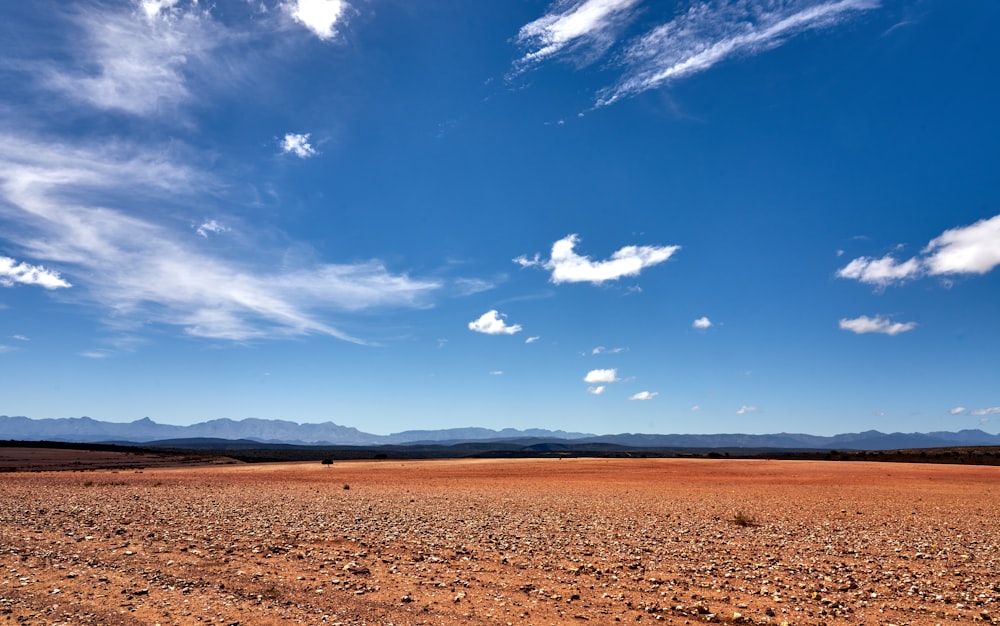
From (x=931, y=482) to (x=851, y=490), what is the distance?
46.1 ft

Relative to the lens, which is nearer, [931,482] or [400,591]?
[400,591]

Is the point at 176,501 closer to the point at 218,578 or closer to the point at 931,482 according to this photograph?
the point at 218,578

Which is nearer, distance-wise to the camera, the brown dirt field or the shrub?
the brown dirt field

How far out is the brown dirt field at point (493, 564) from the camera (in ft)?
34.6

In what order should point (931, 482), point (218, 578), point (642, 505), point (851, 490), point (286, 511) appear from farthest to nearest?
point (931, 482), point (851, 490), point (642, 505), point (286, 511), point (218, 578)

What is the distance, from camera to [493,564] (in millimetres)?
14461

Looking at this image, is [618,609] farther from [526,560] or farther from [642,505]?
[642,505]

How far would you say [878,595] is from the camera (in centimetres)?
1182

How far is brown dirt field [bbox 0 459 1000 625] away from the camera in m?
10.6

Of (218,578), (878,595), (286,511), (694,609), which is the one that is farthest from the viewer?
(286,511)

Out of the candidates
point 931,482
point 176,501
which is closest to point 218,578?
point 176,501

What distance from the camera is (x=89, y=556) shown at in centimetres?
1480

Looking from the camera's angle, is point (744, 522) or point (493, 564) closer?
point (493, 564)

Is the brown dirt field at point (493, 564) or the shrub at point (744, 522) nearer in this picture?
the brown dirt field at point (493, 564)
